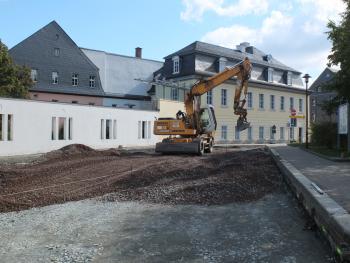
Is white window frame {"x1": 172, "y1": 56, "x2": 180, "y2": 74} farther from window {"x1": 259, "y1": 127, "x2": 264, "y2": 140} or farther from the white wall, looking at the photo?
window {"x1": 259, "y1": 127, "x2": 264, "y2": 140}

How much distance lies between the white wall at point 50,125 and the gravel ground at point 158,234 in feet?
63.0

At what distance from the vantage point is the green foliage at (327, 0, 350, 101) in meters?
20.2

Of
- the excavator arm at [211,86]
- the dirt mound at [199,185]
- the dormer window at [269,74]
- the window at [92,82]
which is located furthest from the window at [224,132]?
the dirt mound at [199,185]

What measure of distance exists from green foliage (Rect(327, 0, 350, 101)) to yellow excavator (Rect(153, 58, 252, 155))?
14.1 feet

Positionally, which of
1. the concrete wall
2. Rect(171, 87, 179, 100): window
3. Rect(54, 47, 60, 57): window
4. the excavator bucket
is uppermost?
Rect(54, 47, 60, 57): window

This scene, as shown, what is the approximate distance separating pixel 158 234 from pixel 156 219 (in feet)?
3.59

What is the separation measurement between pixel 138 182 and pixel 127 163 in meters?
5.25

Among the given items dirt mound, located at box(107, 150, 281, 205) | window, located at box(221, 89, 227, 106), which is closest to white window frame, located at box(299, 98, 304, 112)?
window, located at box(221, 89, 227, 106)

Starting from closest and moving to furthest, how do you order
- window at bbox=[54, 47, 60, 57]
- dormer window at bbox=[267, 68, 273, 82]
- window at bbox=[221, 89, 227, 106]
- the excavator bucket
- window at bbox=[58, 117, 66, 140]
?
1. the excavator bucket
2. window at bbox=[58, 117, 66, 140]
3. window at bbox=[54, 47, 60, 57]
4. window at bbox=[221, 89, 227, 106]
5. dormer window at bbox=[267, 68, 273, 82]

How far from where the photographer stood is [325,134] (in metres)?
29.6

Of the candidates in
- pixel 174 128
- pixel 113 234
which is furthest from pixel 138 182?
pixel 174 128

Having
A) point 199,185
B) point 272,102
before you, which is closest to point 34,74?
point 272,102

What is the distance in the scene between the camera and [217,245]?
7.23 m

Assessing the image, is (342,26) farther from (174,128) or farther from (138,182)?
(138,182)
